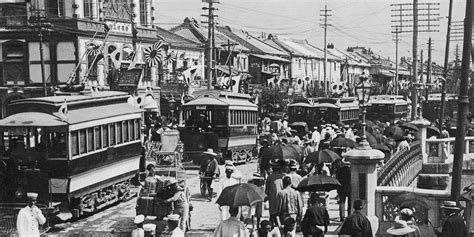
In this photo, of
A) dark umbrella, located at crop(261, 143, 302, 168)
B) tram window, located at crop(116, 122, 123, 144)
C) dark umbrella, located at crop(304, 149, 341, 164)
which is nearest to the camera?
dark umbrella, located at crop(304, 149, 341, 164)

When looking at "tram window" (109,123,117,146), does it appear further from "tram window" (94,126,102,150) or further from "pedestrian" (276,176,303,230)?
"pedestrian" (276,176,303,230)

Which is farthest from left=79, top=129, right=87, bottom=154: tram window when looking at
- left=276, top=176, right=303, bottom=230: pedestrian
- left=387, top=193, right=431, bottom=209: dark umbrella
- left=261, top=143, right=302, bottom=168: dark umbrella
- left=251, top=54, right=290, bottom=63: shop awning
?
left=251, top=54, right=290, bottom=63: shop awning

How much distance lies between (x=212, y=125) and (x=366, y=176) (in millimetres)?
15904

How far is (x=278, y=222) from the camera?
13594 mm

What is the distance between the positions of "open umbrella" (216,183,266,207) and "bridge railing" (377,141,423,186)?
4381 millimetres

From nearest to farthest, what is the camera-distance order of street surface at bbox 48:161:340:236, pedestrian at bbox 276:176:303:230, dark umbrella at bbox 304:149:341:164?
pedestrian at bbox 276:176:303:230, street surface at bbox 48:161:340:236, dark umbrella at bbox 304:149:341:164

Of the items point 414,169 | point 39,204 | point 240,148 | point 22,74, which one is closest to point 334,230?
point 39,204

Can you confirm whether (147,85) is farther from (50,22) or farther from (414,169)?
(414,169)

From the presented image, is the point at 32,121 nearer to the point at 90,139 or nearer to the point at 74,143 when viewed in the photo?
the point at 74,143

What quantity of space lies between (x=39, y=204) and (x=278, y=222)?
6025mm

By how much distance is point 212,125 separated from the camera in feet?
96.2

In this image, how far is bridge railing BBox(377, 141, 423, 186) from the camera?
16.9 meters

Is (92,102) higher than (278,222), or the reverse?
(92,102)

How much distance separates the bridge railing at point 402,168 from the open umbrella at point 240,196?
438 centimetres
